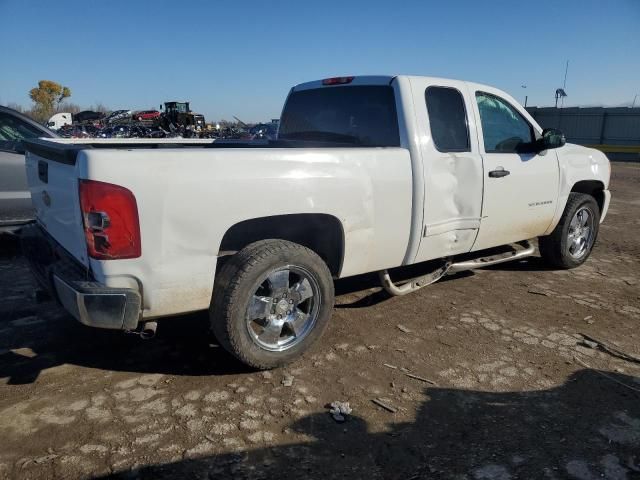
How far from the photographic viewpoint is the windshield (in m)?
4.04

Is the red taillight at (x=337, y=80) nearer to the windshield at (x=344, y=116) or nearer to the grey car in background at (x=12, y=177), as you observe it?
the windshield at (x=344, y=116)

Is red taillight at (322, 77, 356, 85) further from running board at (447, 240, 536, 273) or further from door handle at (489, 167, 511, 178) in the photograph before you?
running board at (447, 240, 536, 273)

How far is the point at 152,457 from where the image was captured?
2.53 m

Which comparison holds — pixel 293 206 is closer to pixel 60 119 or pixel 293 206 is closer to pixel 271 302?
pixel 271 302

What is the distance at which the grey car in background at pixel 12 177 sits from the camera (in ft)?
19.2

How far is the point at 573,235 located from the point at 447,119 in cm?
259

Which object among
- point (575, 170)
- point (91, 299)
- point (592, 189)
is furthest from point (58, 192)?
point (592, 189)

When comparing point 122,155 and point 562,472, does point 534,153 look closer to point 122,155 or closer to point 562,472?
point 562,472

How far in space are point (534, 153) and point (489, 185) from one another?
856mm

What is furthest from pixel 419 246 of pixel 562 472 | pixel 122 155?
pixel 122 155

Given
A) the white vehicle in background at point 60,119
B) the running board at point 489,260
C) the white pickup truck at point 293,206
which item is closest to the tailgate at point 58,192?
the white pickup truck at point 293,206

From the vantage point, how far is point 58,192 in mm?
3166

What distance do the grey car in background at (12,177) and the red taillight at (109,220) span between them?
12.3 ft

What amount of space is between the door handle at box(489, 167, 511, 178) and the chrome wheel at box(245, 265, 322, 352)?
77.7 inches
